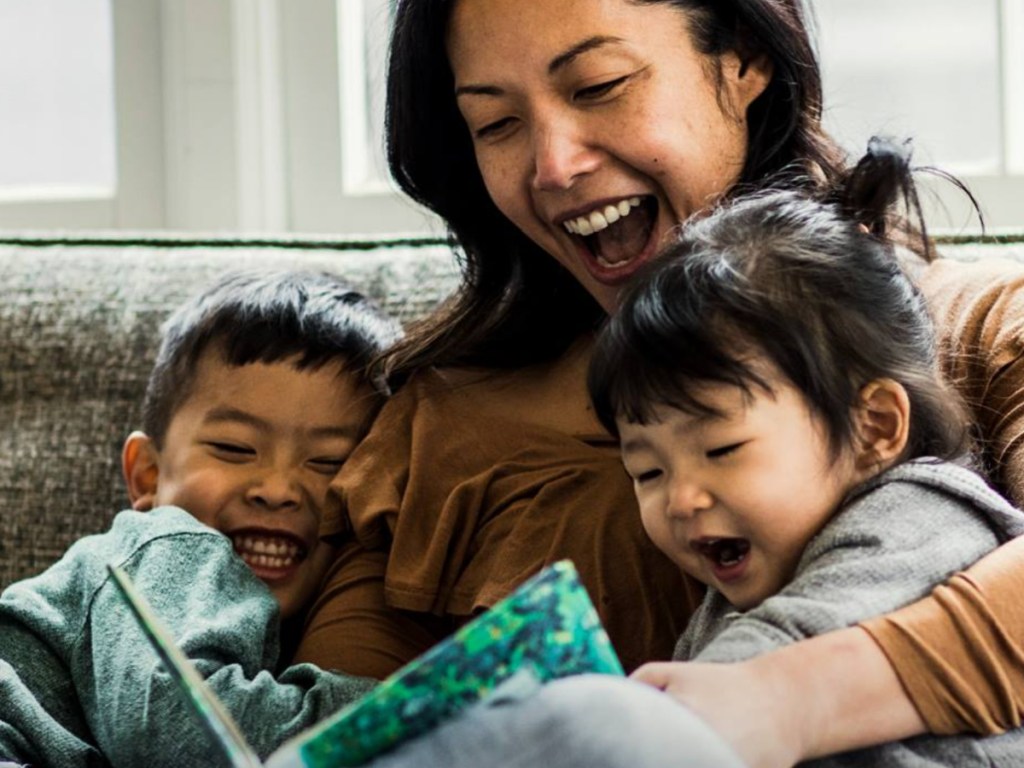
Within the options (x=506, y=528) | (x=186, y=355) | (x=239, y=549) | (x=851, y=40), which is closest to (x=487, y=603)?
(x=506, y=528)

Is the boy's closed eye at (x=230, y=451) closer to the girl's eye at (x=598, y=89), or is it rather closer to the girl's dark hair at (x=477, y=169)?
the girl's dark hair at (x=477, y=169)

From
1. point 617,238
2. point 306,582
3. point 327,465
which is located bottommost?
point 306,582

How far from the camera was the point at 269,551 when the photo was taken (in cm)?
169

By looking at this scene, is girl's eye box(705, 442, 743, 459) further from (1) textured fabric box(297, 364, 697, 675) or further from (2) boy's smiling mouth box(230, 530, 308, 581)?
(2) boy's smiling mouth box(230, 530, 308, 581)

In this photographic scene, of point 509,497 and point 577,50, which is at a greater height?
point 577,50

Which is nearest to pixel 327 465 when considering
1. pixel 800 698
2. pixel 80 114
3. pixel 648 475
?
pixel 648 475

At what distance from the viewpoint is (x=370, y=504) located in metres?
1.62

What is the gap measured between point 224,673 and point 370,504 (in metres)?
0.25

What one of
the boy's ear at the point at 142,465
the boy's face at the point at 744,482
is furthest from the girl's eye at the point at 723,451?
the boy's ear at the point at 142,465

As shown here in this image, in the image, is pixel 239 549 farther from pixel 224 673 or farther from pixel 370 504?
pixel 224 673

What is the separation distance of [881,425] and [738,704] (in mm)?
302

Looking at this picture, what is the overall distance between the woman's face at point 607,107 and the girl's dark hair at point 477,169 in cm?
2

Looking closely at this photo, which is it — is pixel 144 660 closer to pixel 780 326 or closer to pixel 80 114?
pixel 780 326

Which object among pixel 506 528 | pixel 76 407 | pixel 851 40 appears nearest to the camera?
pixel 506 528
